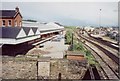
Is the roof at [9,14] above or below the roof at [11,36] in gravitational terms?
above

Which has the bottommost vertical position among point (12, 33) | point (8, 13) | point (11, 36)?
point (11, 36)

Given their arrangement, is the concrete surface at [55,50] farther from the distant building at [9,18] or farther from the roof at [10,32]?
the distant building at [9,18]

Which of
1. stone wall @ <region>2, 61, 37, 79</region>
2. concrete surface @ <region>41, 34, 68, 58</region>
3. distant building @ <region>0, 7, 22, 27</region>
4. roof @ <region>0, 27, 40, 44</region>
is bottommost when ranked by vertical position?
concrete surface @ <region>41, 34, 68, 58</region>

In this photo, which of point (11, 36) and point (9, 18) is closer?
point (11, 36)

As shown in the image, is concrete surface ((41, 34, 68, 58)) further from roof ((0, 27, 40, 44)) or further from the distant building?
the distant building

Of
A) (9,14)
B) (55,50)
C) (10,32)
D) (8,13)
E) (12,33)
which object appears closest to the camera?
(12,33)

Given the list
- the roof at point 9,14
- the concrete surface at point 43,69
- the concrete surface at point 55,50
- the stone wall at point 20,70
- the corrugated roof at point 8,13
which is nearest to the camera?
the concrete surface at point 43,69

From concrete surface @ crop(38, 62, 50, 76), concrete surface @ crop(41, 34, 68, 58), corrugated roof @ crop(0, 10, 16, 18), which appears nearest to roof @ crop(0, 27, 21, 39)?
concrete surface @ crop(41, 34, 68, 58)

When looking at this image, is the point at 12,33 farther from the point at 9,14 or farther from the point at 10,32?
the point at 9,14

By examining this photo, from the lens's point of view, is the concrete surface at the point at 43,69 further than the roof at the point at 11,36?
No

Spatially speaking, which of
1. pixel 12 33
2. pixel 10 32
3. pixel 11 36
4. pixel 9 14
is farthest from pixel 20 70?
pixel 9 14

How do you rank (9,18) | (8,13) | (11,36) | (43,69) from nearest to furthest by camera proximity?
1. (43,69)
2. (11,36)
3. (9,18)
4. (8,13)

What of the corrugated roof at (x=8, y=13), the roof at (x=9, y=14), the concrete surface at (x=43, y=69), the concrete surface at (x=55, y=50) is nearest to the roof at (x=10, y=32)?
the concrete surface at (x=55, y=50)

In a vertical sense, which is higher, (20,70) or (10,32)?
(10,32)
